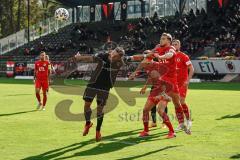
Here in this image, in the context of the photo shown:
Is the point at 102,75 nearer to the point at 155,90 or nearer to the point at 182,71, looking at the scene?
the point at 155,90

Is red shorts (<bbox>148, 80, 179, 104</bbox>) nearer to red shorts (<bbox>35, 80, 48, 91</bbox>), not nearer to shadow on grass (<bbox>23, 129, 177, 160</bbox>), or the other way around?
shadow on grass (<bbox>23, 129, 177, 160</bbox>)

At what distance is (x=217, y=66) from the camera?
3722cm

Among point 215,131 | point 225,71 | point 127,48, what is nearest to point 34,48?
point 127,48

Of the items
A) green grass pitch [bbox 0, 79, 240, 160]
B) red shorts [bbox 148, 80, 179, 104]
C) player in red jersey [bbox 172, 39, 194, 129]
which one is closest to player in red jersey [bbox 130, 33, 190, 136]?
red shorts [bbox 148, 80, 179, 104]

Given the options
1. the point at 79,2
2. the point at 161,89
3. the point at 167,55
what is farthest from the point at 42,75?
the point at 79,2

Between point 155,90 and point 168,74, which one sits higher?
point 168,74

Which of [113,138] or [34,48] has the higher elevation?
[34,48]

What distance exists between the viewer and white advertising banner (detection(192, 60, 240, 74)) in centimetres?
3641

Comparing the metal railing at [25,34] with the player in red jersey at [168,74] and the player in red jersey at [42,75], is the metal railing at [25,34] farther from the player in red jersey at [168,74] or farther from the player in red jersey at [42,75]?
the player in red jersey at [168,74]

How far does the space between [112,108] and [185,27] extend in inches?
1073

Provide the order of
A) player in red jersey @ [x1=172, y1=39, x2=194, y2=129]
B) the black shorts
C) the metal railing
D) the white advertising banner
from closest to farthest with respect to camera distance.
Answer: the black shorts, player in red jersey @ [x1=172, y1=39, x2=194, y2=129], the white advertising banner, the metal railing

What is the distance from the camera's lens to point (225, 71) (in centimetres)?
3703

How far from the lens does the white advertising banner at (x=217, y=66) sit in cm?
3641

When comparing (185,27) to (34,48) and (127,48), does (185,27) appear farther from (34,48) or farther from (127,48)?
(34,48)
